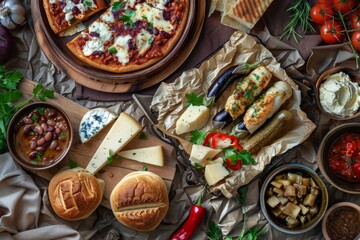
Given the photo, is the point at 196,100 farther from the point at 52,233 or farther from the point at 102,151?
the point at 52,233

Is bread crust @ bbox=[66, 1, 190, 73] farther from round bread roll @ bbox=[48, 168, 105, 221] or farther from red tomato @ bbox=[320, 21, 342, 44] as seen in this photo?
red tomato @ bbox=[320, 21, 342, 44]

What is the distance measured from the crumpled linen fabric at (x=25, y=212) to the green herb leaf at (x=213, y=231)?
105cm

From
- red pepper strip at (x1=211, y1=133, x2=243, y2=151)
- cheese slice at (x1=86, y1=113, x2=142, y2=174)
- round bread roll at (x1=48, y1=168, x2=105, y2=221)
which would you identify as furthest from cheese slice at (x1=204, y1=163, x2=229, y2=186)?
round bread roll at (x1=48, y1=168, x2=105, y2=221)

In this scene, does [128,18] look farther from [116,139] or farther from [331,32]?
[331,32]

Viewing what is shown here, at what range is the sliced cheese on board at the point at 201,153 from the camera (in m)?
5.41

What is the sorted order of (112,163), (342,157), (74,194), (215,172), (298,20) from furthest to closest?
(298,20), (112,163), (342,157), (215,172), (74,194)

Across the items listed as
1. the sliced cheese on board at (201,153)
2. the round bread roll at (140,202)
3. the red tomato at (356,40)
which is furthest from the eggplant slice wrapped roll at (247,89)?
the round bread roll at (140,202)

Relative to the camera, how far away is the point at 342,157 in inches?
217

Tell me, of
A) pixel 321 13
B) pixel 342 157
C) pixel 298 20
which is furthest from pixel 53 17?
pixel 342 157

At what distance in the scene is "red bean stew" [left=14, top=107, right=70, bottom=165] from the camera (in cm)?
546

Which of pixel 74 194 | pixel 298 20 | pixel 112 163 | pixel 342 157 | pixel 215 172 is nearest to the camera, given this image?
pixel 74 194

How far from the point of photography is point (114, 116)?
559cm

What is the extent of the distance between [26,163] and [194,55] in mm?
1828

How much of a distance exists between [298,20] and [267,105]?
0.94 metres
